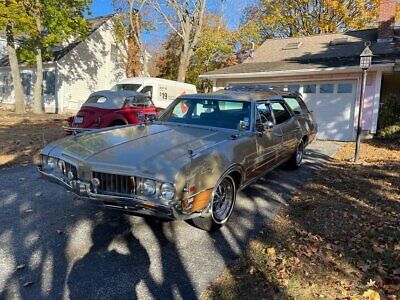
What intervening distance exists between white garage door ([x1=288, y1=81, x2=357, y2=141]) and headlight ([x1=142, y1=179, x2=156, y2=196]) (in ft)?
35.7

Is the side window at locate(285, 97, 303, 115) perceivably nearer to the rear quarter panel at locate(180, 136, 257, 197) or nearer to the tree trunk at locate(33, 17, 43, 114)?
the rear quarter panel at locate(180, 136, 257, 197)

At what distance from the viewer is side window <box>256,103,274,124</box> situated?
466 centimetres

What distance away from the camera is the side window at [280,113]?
5.44 metres

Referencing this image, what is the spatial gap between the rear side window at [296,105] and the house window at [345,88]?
18.3ft

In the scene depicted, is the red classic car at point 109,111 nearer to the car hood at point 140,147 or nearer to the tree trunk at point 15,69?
the car hood at point 140,147

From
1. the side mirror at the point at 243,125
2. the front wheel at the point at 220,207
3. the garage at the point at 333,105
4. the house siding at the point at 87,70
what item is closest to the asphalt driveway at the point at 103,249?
the front wheel at the point at 220,207

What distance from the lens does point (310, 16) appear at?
27.0m

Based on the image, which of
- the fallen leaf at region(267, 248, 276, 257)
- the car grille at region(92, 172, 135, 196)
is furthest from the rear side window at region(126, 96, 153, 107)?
the fallen leaf at region(267, 248, 276, 257)

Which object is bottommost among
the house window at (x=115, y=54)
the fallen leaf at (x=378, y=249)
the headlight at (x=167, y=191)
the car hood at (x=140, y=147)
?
the fallen leaf at (x=378, y=249)

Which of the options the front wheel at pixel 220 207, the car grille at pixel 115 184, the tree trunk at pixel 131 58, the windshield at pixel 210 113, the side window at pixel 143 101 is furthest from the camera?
the tree trunk at pixel 131 58

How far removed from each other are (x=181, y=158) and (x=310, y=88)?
35.3ft

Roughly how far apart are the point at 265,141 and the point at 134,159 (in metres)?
2.24

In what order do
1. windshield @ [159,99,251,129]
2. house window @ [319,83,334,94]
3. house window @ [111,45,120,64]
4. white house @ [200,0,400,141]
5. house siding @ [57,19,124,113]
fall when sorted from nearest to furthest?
windshield @ [159,99,251,129] < white house @ [200,0,400,141] < house window @ [319,83,334,94] < house siding @ [57,19,124,113] < house window @ [111,45,120,64]

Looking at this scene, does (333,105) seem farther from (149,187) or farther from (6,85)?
(6,85)
